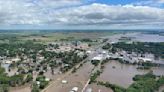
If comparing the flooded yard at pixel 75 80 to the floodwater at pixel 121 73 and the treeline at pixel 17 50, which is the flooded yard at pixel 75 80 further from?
the treeline at pixel 17 50

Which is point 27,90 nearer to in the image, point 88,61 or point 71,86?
point 71,86

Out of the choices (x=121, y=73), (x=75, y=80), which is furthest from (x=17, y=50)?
(x=75, y=80)

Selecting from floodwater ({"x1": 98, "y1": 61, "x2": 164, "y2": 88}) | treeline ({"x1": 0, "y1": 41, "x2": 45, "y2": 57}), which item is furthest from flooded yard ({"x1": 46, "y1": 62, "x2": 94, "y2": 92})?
treeline ({"x1": 0, "y1": 41, "x2": 45, "y2": 57})

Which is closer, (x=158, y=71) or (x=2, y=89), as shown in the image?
(x=2, y=89)

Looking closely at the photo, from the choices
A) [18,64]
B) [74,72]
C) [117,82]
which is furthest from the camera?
[18,64]

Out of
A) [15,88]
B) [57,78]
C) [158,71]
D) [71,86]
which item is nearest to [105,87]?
[71,86]

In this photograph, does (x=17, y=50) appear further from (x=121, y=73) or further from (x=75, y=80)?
(x=75, y=80)

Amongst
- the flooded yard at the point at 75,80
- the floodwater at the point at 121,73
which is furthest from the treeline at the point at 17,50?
the floodwater at the point at 121,73

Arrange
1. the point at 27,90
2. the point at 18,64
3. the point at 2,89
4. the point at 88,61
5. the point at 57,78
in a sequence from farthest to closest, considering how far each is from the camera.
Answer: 1. the point at 88,61
2. the point at 18,64
3. the point at 57,78
4. the point at 27,90
5. the point at 2,89
